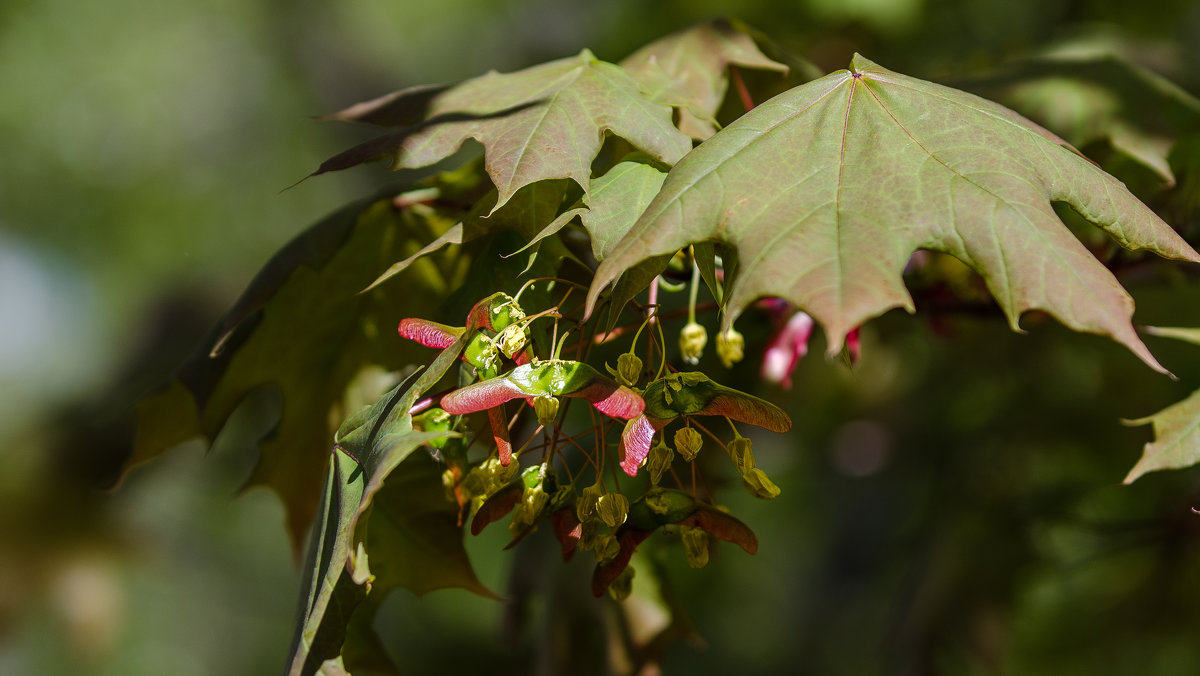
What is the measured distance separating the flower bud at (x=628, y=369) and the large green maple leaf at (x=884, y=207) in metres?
0.13

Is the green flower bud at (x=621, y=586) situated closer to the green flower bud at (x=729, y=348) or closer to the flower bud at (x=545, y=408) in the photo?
the flower bud at (x=545, y=408)

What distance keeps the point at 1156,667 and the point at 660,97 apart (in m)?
5.78

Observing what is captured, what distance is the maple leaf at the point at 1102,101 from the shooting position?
4.92 feet

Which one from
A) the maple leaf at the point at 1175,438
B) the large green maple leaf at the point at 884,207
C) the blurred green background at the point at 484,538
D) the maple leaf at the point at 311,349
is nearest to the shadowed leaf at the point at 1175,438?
the maple leaf at the point at 1175,438

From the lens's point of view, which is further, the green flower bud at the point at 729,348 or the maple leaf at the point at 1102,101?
the maple leaf at the point at 1102,101

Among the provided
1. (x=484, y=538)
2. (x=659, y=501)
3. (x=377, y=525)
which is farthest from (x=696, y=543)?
(x=484, y=538)

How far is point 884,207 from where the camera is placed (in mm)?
841

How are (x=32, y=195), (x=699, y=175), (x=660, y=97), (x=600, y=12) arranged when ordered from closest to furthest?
(x=699, y=175) < (x=660, y=97) < (x=600, y=12) < (x=32, y=195)

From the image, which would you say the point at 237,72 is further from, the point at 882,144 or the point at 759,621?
the point at 882,144

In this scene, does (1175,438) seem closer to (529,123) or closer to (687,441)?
(687,441)

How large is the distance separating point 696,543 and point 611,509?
110mm

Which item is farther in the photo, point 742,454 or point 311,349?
point 311,349

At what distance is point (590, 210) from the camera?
0.93 meters

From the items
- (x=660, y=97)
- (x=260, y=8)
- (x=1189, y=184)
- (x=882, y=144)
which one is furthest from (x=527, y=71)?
(x=260, y=8)
